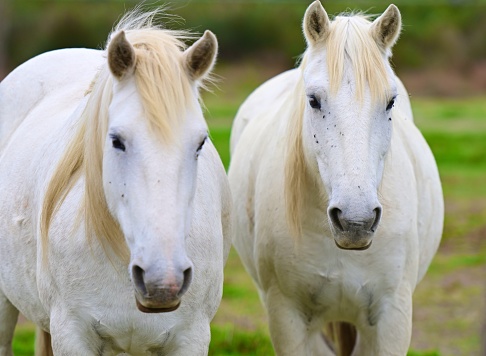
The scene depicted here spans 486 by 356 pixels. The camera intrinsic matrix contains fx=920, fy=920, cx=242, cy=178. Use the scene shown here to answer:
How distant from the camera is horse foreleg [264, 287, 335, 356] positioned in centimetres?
479

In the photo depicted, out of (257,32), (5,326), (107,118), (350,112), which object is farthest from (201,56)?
(257,32)

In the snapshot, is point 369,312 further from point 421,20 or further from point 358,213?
point 421,20

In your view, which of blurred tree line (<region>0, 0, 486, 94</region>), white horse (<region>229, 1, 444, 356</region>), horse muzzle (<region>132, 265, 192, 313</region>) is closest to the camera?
horse muzzle (<region>132, 265, 192, 313</region>)

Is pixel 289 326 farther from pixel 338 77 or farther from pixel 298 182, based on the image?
pixel 338 77

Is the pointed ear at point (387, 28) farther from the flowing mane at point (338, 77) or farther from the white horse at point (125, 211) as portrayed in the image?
the white horse at point (125, 211)

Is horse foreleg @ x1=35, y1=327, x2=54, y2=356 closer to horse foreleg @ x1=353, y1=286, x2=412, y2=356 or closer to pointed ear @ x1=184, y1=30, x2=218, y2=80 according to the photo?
horse foreleg @ x1=353, y1=286, x2=412, y2=356

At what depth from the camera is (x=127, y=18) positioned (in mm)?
4156

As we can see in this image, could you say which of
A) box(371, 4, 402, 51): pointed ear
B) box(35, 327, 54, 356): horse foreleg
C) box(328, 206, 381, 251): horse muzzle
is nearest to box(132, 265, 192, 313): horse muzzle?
box(328, 206, 381, 251): horse muzzle

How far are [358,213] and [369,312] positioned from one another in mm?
1010

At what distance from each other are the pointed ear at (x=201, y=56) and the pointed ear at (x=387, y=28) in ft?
3.53

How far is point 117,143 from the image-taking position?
3.42m

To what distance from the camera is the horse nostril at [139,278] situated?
10.7 feet

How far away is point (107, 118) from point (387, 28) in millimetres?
1513

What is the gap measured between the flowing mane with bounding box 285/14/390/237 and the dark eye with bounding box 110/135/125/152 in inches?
46.0
